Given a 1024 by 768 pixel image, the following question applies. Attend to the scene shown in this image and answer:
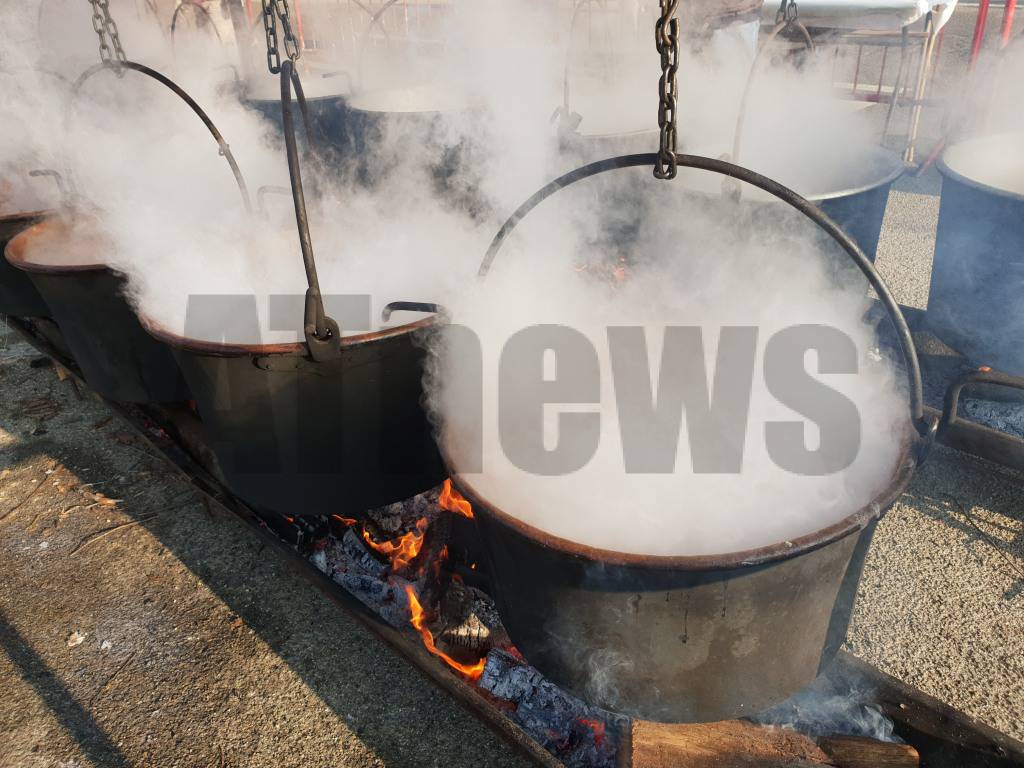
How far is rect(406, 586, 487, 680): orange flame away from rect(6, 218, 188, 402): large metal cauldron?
175 cm

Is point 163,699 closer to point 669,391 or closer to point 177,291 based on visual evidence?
point 177,291

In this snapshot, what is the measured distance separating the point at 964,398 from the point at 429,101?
14.3 feet

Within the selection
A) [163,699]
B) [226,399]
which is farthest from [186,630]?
[226,399]

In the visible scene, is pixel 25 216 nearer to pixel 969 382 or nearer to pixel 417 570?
pixel 417 570

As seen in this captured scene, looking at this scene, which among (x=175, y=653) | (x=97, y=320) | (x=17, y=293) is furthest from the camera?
(x=17, y=293)

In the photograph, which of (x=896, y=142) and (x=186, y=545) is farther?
(x=896, y=142)

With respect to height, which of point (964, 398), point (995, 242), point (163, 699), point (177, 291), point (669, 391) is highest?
point (995, 242)

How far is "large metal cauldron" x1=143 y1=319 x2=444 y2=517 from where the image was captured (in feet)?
7.92

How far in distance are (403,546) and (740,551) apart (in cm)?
187

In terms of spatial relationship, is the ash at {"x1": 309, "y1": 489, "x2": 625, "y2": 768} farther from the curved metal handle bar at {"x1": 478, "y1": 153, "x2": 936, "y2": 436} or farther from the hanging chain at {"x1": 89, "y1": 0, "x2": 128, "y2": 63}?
the hanging chain at {"x1": 89, "y1": 0, "x2": 128, "y2": 63}

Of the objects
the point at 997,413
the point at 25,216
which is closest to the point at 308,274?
the point at 25,216

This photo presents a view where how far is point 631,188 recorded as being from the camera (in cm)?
423

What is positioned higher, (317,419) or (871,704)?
(317,419)

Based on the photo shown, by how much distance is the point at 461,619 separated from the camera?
2857 millimetres
